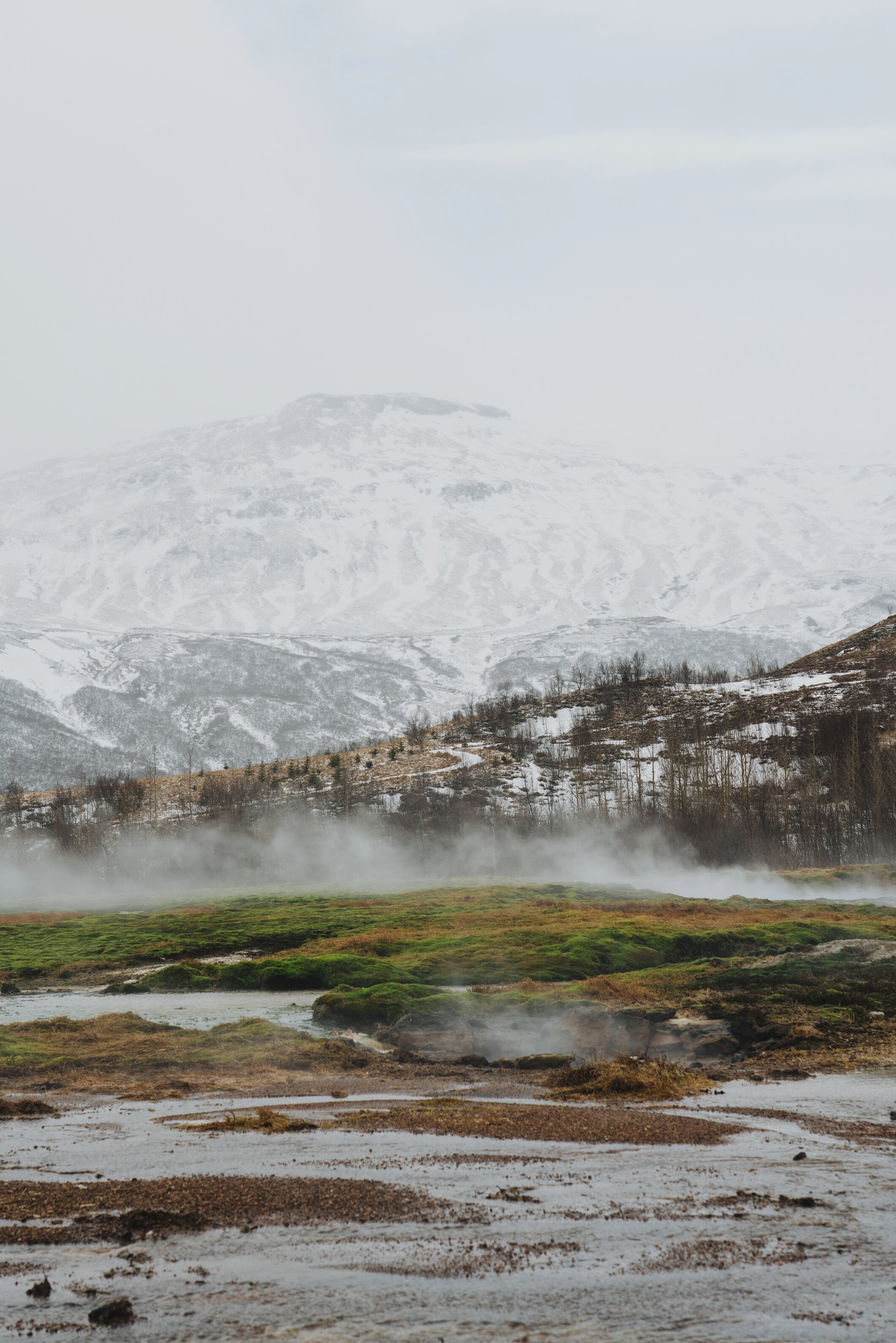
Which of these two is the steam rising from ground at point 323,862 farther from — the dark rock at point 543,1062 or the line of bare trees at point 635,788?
the dark rock at point 543,1062

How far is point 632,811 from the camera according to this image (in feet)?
325

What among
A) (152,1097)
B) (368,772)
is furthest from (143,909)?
(152,1097)

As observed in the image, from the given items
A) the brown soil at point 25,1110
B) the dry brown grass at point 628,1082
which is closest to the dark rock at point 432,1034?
the dry brown grass at point 628,1082

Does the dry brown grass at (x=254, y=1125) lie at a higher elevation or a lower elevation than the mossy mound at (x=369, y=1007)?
higher

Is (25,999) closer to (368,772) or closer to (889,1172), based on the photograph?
(889,1172)

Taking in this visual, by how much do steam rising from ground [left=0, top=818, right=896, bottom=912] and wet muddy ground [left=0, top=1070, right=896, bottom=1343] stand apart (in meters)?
66.7

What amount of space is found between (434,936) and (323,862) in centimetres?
5093

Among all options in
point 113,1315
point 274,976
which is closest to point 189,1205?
point 113,1315

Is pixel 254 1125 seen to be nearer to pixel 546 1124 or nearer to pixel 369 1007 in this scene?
pixel 546 1124

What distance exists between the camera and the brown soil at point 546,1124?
48.2 feet

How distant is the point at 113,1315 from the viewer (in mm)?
7598

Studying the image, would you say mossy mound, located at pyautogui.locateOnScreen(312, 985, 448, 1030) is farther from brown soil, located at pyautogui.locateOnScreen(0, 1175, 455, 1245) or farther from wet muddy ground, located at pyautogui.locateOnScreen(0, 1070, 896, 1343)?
brown soil, located at pyautogui.locateOnScreen(0, 1175, 455, 1245)

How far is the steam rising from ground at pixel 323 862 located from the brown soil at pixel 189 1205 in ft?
227

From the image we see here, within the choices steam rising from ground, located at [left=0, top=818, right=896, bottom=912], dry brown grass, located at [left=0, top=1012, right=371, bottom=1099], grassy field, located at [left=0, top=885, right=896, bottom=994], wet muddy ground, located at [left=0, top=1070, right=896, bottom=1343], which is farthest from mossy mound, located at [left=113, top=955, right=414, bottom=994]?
steam rising from ground, located at [left=0, top=818, right=896, bottom=912]
